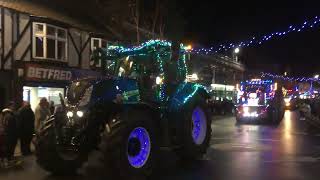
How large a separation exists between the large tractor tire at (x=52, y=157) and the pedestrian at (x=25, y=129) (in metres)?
4.17

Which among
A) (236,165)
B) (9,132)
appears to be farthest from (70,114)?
(236,165)

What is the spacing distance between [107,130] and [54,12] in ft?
58.0

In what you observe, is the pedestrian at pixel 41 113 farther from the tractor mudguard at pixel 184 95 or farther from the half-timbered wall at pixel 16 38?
the half-timbered wall at pixel 16 38

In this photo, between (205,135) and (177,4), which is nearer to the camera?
(205,135)

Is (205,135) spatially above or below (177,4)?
below

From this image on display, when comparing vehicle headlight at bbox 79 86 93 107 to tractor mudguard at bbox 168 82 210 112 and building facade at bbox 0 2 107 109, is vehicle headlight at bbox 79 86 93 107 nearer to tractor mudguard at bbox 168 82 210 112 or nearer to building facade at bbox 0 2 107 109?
tractor mudguard at bbox 168 82 210 112

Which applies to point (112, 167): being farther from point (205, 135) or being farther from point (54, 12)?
point (54, 12)

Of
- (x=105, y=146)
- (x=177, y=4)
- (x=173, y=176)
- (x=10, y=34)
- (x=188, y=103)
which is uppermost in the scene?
(x=177, y=4)

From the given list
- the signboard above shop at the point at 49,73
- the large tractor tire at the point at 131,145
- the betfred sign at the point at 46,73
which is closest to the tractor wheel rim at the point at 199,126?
the large tractor tire at the point at 131,145

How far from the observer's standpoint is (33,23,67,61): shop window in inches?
1009

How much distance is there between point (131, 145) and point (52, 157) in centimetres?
187

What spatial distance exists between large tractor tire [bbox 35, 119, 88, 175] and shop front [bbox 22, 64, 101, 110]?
12.0 metres

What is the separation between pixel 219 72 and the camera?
58.2 meters

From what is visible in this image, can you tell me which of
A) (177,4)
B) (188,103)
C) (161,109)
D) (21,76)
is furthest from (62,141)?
(177,4)
